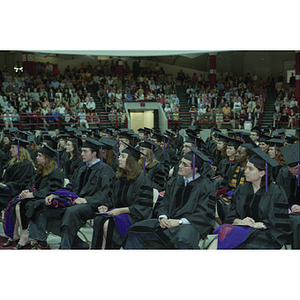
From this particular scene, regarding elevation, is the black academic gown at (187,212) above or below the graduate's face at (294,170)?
below

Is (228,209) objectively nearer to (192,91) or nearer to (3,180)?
(3,180)

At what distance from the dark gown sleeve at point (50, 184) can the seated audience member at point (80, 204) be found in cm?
35

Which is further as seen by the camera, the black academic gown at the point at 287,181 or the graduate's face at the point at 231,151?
the graduate's face at the point at 231,151

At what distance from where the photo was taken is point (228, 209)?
4.76 meters

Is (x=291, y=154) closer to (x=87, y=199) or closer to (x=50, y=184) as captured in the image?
(x=87, y=199)

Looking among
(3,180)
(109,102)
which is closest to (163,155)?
(3,180)

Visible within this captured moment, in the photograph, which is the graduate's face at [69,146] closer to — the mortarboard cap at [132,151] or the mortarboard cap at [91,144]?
the mortarboard cap at [91,144]

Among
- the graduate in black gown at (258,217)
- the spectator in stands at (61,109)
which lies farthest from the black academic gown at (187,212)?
the spectator in stands at (61,109)

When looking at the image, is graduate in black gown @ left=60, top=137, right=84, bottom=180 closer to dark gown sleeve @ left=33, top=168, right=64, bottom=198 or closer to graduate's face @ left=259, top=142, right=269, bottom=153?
dark gown sleeve @ left=33, top=168, right=64, bottom=198

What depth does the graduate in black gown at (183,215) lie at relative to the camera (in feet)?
14.1

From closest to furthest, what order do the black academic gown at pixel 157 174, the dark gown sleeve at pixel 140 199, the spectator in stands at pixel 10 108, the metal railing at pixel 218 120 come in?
the dark gown sleeve at pixel 140 199
the black academic gown at pixel 157 174
the spectator in stands at pixel 10 108
the metal railing at pixel 218 120

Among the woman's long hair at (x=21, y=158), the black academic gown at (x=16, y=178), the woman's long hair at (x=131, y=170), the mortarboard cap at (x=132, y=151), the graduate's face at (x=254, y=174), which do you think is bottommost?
the black academic gown at (x=16, y=178)

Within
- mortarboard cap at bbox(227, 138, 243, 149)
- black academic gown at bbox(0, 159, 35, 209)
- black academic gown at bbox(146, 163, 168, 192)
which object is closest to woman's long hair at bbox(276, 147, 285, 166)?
mortarboard cap at bbox(227, 138, 243, 149)

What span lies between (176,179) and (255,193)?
3.17ft
